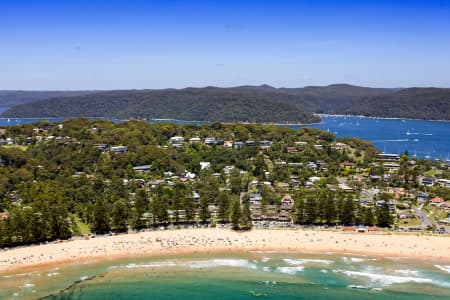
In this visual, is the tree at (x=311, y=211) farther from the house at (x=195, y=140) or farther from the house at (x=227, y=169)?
the house at (x=195, y=140)

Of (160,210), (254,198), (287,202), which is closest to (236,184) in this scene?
(254,198)

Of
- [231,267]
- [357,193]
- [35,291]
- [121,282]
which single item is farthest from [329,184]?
[35,291]

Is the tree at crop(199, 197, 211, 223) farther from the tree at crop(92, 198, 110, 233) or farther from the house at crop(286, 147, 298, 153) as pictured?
the house at crop(286, 147, 298, 153)

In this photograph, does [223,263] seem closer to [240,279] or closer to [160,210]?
[240,279]

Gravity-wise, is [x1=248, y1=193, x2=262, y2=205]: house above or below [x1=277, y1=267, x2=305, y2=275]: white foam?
above

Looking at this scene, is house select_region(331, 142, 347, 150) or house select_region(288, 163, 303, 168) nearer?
house select_region(288, 163, 303, 168)

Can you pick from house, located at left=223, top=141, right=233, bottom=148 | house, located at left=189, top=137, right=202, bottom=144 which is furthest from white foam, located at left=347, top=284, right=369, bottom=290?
house, located at left=189, top=137, right=202, bottom=144

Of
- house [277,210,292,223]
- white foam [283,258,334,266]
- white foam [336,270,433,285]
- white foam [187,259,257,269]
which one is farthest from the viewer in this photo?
house [277,210,292,223]
